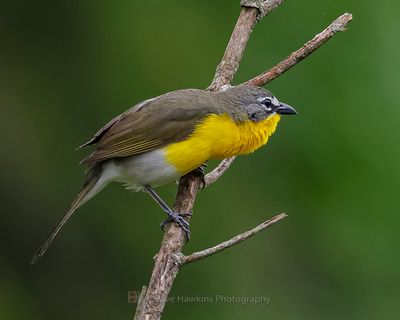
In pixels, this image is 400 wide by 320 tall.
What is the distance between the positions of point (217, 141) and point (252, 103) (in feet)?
1.15

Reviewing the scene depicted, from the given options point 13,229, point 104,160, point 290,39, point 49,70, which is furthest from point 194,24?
point 13,229

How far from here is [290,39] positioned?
6242 millimetres

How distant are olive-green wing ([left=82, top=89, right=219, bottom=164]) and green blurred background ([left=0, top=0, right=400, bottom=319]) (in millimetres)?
966

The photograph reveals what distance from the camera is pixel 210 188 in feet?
21.1

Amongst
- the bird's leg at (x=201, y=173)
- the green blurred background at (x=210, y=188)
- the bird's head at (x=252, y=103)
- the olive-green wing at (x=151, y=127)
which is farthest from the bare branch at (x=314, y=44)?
the bird's leg at (x=201, y=173)

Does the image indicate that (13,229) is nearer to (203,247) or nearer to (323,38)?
(203,247)

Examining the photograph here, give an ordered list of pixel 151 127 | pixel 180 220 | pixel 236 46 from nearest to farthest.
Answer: pixel 180 220
pixel 151 127
pixel 236 46

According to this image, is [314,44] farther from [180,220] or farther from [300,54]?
[180,220]

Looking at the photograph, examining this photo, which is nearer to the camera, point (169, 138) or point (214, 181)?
point (169, 138)

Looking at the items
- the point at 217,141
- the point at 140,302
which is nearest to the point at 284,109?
the point at 217,141

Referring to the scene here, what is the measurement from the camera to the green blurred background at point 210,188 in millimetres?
5988

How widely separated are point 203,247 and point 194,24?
1.58 metres

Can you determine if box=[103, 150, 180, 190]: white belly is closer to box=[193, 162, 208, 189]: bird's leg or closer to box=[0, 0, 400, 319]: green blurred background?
box=[193, 162, 208, 189]: bird's leg

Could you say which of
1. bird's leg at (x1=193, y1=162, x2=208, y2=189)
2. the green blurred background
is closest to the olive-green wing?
bird's leg at (x1=193, y1=162, x2=208, y2=189)
